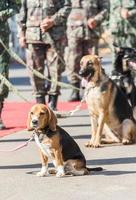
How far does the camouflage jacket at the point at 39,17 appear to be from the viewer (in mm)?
11500

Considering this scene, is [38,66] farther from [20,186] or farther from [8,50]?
[20,186]

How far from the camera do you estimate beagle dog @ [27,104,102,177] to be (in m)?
6.82

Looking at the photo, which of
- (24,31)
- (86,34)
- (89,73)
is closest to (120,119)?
(89,73)

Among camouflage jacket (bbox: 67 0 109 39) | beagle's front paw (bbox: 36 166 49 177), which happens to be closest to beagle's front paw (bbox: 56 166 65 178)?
beagle's front paw (bbox: 36 166 49 177)

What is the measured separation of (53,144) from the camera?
22.7ft

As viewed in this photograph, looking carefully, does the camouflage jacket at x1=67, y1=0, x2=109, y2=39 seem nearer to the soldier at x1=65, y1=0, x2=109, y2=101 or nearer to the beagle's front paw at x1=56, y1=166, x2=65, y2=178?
the soldier at x1=65, y1=0, x2=109, y2=101

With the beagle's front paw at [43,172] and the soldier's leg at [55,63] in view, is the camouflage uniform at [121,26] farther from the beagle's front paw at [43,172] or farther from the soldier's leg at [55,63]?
the beagle's front paw at [43,172]

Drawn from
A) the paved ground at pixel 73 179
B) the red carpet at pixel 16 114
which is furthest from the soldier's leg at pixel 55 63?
the paved ground at pixel 73 179

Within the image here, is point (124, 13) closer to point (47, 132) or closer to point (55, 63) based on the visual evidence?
point (55, 63)

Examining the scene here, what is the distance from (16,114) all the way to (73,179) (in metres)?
5.63

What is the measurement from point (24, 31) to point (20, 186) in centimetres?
545

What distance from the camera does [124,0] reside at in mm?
14500

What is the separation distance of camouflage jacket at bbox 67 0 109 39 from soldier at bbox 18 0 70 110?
194 cm

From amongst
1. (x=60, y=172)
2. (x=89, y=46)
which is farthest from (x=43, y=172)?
(x=89, y=46)
